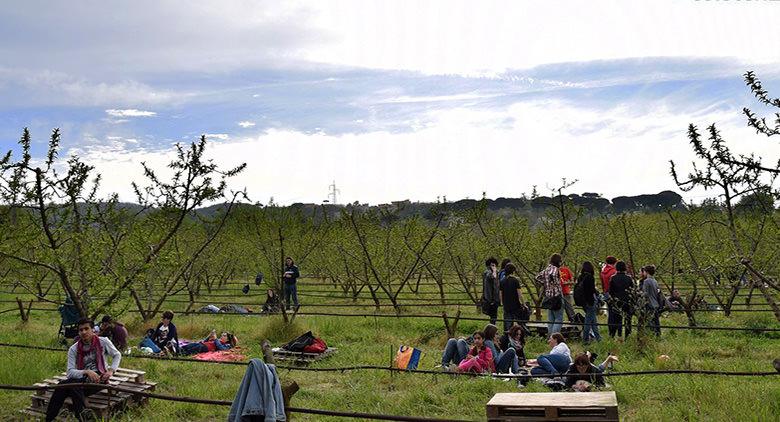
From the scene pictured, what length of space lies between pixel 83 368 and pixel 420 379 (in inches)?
167

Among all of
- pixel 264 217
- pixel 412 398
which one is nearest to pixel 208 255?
pixel 264 217

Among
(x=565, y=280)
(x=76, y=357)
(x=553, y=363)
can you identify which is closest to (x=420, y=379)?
(x=553, y=363)

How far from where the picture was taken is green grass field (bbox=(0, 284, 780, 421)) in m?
7.10

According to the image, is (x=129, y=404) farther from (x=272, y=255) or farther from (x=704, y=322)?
(x=704, y=322)

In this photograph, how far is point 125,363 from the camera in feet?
32.5

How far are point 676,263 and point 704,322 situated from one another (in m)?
4.54

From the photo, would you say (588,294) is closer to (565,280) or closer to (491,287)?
(565,280)

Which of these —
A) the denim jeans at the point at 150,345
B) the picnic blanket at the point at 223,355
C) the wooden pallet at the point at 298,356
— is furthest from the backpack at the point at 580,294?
the denim jeans at the point at 150,345

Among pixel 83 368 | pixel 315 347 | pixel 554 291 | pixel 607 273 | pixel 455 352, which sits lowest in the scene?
pixel 315 347

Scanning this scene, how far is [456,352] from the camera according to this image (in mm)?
9523

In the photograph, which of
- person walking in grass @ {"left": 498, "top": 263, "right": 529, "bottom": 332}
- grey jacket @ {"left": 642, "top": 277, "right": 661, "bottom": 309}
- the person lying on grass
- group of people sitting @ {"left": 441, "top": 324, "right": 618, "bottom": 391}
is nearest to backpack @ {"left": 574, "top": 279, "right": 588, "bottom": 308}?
person walking in grass @ {"left": 498, "top": 263, "right": 529, "bottom": 332}

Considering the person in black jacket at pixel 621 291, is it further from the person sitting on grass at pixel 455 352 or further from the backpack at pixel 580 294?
the person sitting on grass at pixel 455 352

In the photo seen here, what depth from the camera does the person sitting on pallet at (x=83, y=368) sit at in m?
6.90

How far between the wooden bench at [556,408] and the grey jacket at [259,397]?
180 centimetres
